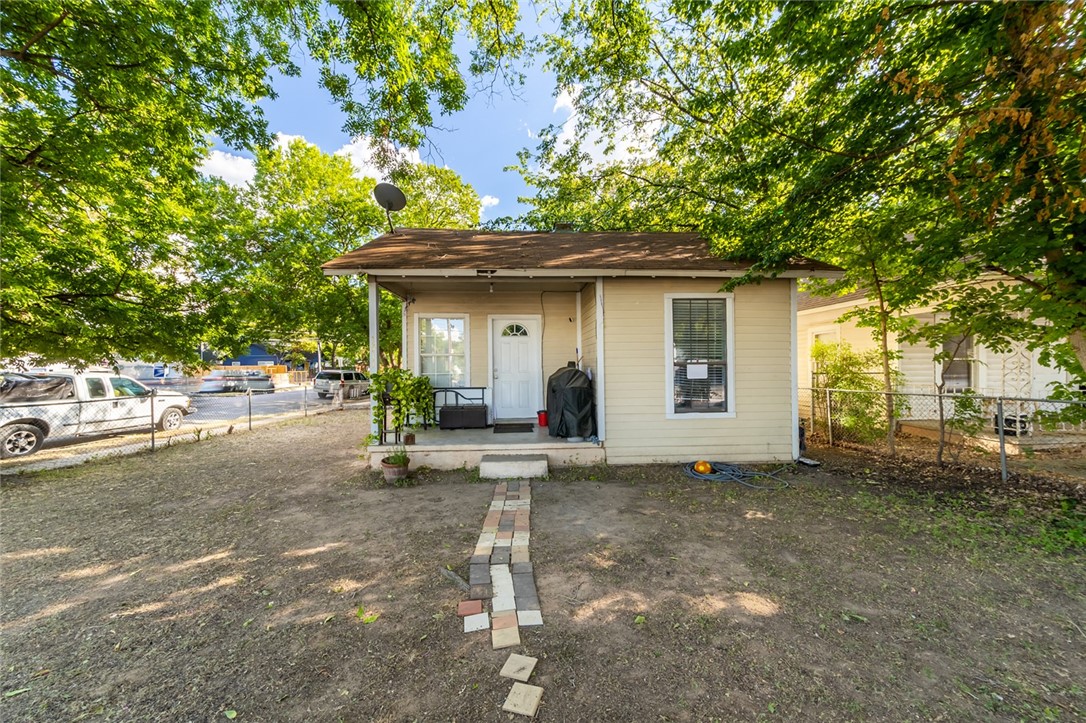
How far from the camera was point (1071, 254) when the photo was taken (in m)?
3.66

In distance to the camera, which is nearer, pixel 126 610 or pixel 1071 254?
pixel 126 610

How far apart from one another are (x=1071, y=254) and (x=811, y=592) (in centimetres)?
437

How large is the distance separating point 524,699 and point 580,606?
2.65ft

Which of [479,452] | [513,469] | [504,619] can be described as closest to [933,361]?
[513,469]

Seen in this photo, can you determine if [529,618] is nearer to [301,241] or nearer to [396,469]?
[396,469]

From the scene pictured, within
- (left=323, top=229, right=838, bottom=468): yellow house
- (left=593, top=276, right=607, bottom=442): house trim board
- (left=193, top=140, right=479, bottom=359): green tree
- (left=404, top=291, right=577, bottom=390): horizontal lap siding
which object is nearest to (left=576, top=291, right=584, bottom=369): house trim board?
(left=404, top=291, right=577, bottom=390): horizontal lap siding

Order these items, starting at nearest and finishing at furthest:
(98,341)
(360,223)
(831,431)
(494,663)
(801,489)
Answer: (494,663) → (801,489) → (98,341) → (831,431) → (360,223)

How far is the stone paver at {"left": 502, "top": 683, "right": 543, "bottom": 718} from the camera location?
170 cm

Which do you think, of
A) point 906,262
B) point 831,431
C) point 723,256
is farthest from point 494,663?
point 831,431

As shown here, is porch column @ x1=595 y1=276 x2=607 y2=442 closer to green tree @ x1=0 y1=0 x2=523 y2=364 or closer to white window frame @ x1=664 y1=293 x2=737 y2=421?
white window frame @ x1=664 y1=293 x2=737 y2=421

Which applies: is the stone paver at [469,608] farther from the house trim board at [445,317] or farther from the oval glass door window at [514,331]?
the oval glass door window at [514,331]

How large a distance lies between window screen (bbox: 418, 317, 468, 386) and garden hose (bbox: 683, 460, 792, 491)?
176 inches

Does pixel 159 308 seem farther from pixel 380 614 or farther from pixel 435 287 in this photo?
pixel 380 614

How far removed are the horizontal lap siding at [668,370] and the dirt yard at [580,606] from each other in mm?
1143
